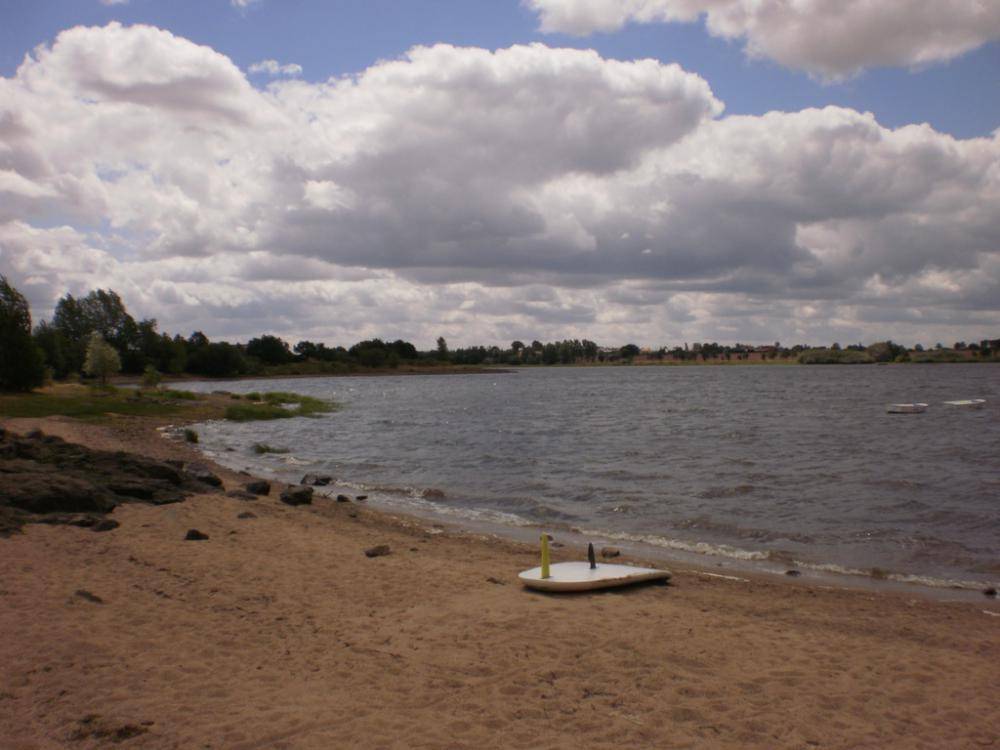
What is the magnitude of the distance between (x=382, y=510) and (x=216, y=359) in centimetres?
13763

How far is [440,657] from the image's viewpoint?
29.6 ft

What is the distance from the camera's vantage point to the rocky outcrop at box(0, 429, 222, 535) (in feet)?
45.5

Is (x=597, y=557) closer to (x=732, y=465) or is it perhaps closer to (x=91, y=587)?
(x=91, y=587)

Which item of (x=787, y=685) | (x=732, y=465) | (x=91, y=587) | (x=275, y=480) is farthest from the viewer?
(x=732, y=465)

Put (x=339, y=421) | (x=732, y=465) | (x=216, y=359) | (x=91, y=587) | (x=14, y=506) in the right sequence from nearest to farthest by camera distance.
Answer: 1. (x=91, y=587)
2. (x=14, y=506)
3. (x=732, y=465)
4. (x=339, y=421)
5. (x=216, y=359)

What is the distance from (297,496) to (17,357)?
3836 centimetres

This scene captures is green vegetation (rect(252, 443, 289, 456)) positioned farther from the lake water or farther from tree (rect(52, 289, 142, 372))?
tree (rect(52, 289, 142, 372))

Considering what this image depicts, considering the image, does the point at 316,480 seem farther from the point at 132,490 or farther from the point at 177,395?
the point at 177,395

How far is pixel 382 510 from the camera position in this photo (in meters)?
22.0

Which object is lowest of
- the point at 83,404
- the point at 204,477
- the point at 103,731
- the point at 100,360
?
the point at 103,731

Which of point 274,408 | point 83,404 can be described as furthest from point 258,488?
point 274,408

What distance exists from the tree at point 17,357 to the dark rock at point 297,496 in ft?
123

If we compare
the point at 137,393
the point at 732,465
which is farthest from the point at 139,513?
the point at 137,393

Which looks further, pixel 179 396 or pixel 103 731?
pixel 179 396
